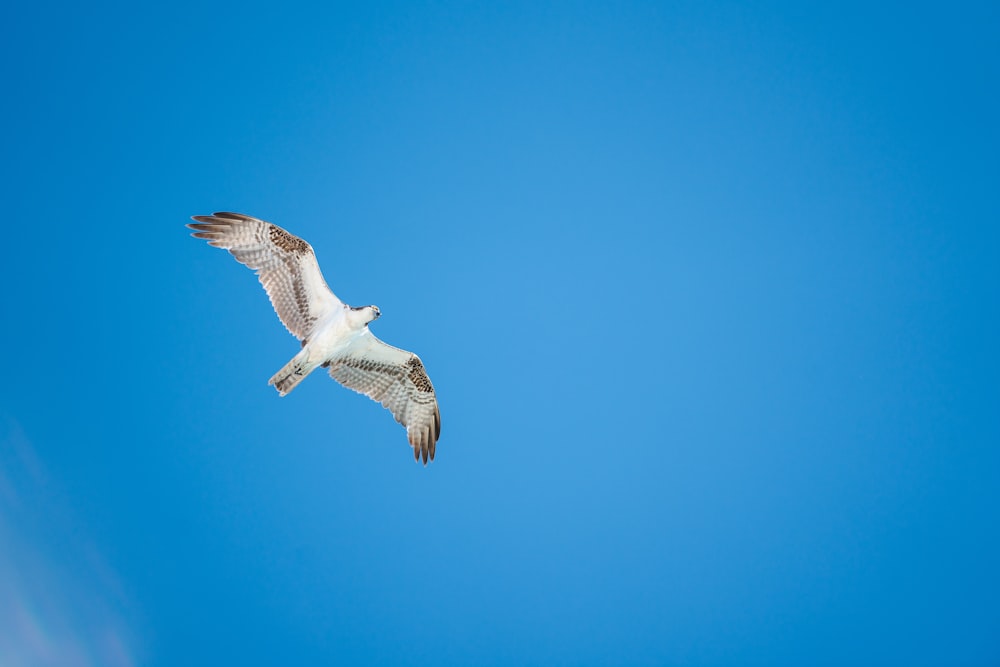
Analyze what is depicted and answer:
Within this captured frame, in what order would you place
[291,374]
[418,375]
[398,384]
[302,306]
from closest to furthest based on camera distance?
[291,374], [302,306], [418,375], [398,384]

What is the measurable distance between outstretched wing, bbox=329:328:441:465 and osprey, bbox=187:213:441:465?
2 cm

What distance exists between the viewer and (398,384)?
466 inches

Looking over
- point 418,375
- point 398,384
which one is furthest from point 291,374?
point 418,375

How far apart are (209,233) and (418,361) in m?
3.57

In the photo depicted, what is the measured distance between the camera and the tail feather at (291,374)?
33.9 ft

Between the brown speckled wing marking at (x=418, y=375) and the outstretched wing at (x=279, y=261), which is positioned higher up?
the brown speckled wing marking at (x=418, y=375)

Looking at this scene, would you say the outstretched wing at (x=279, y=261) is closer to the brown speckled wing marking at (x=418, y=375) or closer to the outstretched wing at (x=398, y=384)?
the outstretched wing at (x=398, y=384)

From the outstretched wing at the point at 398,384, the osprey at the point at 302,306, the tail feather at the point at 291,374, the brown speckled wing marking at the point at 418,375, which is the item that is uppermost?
the brown speckled wing marking at the point at 418,375

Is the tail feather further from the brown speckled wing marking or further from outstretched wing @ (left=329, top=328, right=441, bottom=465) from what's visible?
the brown speckled wing marking

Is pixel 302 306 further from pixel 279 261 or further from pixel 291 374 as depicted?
pixel 291 374

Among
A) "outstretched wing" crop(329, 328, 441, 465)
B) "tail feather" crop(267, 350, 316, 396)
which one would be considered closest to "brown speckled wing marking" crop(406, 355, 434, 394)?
"outstretched wing" crop(329, 328, 441, 465)

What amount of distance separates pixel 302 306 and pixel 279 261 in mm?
729

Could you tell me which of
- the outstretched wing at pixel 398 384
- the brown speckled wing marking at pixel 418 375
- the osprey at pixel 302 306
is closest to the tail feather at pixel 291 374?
the osprey at pixel 302 306

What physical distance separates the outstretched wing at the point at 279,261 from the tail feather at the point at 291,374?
1.67 feet
